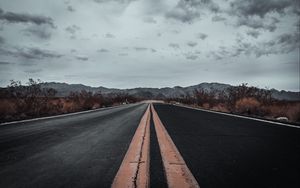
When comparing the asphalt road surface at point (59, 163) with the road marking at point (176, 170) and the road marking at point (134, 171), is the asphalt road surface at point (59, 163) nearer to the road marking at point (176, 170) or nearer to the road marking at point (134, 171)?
the road marking at point (134, 171)

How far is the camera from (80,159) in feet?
12.6

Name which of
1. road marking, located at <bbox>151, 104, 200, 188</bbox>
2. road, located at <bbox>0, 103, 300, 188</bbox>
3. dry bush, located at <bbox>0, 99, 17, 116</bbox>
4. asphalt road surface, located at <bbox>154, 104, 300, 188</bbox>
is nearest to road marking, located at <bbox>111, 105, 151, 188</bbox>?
road, located at <bbox>0, 103, 300, 188</bbox>

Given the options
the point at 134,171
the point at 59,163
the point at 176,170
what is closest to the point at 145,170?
the point at 134,171

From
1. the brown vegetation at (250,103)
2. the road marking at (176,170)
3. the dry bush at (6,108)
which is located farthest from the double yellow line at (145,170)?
the dry bush at (6,108)

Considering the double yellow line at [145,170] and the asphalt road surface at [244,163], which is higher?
the asphalt road surface at [244,163]

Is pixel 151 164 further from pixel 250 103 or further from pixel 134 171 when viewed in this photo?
pixel 250 103

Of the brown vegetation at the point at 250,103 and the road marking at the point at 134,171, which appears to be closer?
the road marking at the point at 134,171

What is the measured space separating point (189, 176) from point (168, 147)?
186 cm

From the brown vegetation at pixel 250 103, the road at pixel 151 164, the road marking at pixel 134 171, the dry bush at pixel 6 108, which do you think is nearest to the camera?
the road marking at pixel 134 171

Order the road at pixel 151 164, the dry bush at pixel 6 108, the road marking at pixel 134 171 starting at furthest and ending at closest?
the dry bush at pixel 6 108, the road at pixel 151 164, the road marking at pixel 134 171

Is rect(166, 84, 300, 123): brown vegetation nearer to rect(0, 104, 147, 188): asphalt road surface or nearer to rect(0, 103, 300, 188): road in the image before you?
rect(0, 103, 300, 188): road

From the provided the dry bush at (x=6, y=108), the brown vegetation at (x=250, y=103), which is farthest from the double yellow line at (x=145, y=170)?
the dry bush at (x=6, y=108)

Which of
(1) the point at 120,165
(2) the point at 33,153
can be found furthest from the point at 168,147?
(2) the point at 33,153

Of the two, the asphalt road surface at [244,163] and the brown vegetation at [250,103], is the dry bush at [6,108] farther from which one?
the brown vegetation at [250,103]
